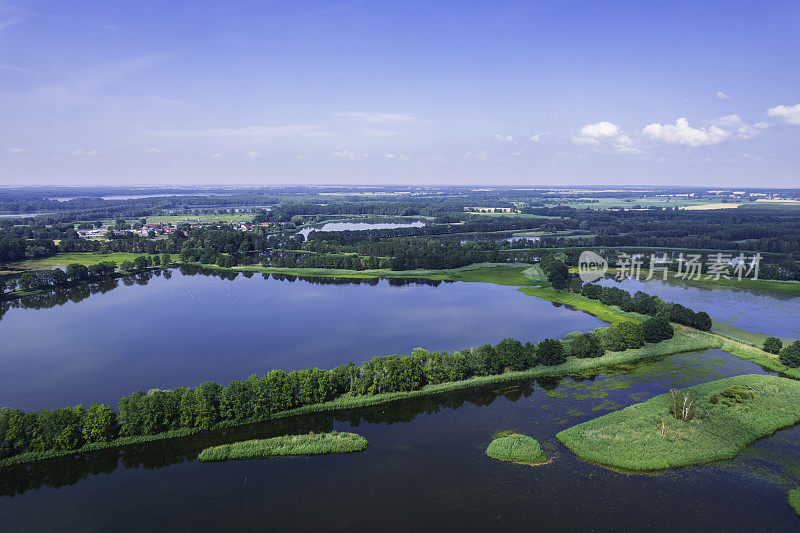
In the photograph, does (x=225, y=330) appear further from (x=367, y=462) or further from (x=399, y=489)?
(x=399, y=489)

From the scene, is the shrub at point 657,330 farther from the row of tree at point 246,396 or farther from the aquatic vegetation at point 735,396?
the aquatic vegetation at point 735,396

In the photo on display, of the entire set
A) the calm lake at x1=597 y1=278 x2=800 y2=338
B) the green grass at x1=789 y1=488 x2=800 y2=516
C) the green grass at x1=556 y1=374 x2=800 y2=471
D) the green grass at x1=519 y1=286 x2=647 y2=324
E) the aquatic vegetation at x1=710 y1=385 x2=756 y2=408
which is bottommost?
the green grass at x1=789 y1=488 x2=800 y2=516

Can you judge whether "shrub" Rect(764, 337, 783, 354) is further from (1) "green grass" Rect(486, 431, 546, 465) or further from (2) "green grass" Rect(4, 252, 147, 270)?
(2) "green grass" Rect(4, 252, 147, 270)

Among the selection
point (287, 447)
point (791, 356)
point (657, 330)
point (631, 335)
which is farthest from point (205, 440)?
point (791, 356)

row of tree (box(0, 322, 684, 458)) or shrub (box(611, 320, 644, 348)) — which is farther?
shrub (box(611, 320, 644, 348))

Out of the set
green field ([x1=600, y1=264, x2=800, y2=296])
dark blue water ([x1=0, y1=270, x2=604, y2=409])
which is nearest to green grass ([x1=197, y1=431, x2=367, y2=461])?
dark blue water ([x1=0, y1=270, x2=604, y2=409])

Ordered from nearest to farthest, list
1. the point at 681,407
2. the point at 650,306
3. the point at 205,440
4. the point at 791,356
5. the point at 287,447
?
the point at 287,447
the point at 205,440
the point at 681,407
the point at 791,356
the point at 650,306

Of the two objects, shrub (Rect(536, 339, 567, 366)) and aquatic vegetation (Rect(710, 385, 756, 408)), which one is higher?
shrub (Rect(536, 339, 567, 366))

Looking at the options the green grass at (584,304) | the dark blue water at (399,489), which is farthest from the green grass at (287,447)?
the green grass at (584,304)
